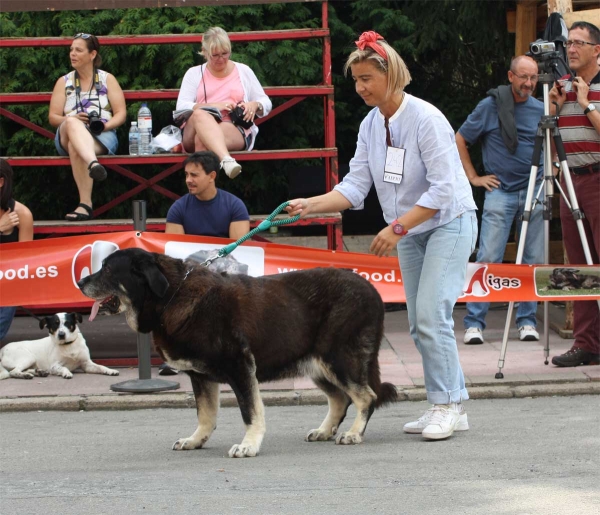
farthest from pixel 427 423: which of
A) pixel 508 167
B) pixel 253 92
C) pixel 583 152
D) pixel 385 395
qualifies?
pixel 253 92

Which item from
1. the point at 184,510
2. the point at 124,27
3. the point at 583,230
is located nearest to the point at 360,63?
the point at 184,510

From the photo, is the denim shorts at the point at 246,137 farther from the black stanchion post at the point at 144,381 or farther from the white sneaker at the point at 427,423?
the white sneaker at the point at 427,423

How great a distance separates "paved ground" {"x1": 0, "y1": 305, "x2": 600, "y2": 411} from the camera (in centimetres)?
819

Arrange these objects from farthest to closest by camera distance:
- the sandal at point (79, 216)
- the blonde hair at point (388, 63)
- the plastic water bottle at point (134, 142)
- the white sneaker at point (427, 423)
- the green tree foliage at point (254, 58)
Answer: the green tree foliage at point (254, 58)
the plastic water bottle at point (134, 142)
the sandal at point (79, 216)
the white sneaker at point (427, 423)
the blonde hair at point (388, 63)

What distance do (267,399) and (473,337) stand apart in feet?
8.45

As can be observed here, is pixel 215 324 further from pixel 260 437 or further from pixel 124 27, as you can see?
pixel 124 27

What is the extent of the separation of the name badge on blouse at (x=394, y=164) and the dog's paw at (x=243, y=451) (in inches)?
66.4

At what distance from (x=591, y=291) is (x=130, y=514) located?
4.80m

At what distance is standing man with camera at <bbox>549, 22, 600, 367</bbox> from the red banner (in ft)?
1.03

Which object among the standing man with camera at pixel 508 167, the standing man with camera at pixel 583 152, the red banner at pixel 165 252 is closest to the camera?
the standing man with camera at pixel 583 152

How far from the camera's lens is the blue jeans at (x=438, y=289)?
6.26 meters

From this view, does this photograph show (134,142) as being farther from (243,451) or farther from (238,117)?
(243,451)

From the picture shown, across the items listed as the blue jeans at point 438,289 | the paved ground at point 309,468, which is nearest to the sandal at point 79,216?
the paved ground at point 309,468

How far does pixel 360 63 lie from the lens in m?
6.01
